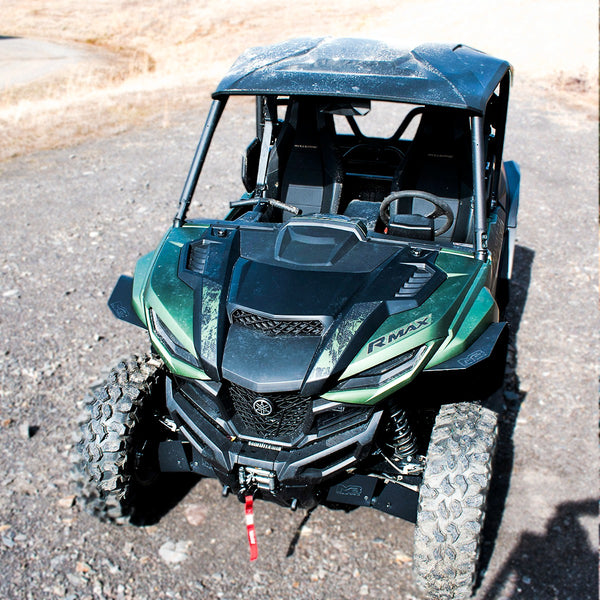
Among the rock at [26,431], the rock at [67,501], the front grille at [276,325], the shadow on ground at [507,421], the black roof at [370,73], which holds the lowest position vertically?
the shadow on ground at [507,421]

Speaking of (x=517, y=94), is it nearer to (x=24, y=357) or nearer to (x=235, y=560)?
(x=24, y=357)

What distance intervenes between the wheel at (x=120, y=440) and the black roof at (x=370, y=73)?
1.51m

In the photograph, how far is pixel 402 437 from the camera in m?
3.08

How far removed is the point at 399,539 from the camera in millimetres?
3543

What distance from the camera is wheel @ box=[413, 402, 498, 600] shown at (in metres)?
2.86

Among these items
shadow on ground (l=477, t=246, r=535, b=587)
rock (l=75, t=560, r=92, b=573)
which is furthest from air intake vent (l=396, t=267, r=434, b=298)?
rock (l=75, t=560, r=92, b=573)

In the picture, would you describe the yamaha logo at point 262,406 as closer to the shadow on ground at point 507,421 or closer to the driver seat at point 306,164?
the shadow on ground at point 507,421

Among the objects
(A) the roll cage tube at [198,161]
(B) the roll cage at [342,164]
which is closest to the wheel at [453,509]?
(B) the roll cage at [342,164]

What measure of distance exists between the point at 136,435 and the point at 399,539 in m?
1.41

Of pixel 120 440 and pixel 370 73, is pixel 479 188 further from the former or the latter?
pixel 120 440

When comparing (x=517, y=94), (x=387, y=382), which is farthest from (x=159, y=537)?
(x=517, y=94)

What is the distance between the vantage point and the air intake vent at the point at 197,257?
131 inches

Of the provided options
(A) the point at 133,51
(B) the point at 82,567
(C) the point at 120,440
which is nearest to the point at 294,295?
(C) the point at 120,440

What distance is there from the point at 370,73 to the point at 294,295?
4.04 feet
